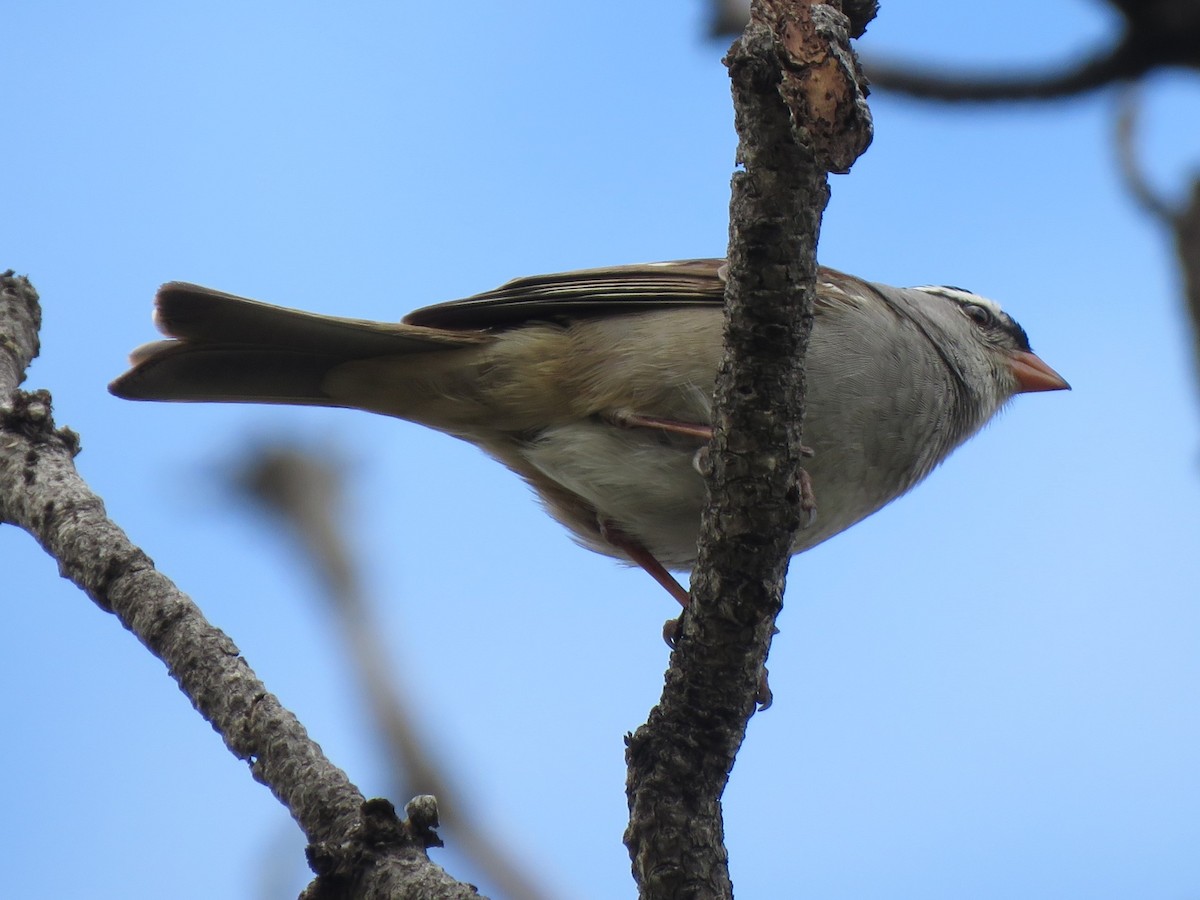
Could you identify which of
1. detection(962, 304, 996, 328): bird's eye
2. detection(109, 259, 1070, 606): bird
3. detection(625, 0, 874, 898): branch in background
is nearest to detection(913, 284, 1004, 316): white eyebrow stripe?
detection(962, 304, 996, 328): bird's eye

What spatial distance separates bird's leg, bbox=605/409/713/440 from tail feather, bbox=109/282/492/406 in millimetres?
630

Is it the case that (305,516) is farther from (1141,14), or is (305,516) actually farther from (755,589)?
(1141,14)

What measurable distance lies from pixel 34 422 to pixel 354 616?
3.86 ft

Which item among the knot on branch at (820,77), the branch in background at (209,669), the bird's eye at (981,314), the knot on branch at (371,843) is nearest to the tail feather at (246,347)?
the branch in background at (209,669)

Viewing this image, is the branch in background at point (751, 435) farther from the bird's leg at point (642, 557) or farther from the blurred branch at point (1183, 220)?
the bird's leg at point (642, 557)

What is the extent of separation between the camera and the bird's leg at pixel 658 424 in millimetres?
4488

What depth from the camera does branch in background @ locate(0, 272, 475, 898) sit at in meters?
2.93

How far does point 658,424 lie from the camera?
4535 millimetres

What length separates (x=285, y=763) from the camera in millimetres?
3100

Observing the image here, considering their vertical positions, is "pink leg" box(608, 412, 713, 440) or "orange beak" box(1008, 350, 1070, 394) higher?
"orange beak" box(1008, 350, 1070, 394)

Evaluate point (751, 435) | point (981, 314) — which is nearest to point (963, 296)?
point (981, 314)

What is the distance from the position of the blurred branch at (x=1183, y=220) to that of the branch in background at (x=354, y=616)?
2.14 metres

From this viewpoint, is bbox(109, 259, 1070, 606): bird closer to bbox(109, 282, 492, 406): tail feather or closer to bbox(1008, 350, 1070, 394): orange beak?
bbox(109, 282, 492, 406): tail feather

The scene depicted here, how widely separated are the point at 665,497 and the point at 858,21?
2.43 meters
